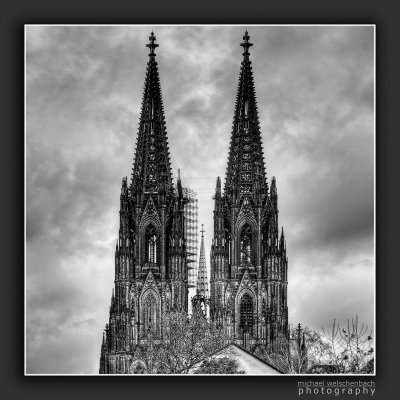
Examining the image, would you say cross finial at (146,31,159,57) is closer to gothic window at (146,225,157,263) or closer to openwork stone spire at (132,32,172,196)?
openwork stone spire at (132,32,172,196)

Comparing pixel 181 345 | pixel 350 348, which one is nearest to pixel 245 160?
pixel 181 345

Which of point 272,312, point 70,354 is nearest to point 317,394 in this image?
point 70,354

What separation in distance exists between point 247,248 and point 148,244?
2.74 meters

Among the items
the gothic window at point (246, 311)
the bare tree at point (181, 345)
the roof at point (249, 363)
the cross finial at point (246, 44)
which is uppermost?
the cross finial at point (246, 44)

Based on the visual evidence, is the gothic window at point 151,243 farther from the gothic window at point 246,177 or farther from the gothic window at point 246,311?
the gothic window at point 246,177

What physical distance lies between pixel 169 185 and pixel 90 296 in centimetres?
1388

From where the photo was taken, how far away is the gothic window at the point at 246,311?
39531 mm

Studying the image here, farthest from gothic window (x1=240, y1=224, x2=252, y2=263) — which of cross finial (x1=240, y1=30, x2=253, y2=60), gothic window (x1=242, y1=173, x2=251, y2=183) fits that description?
cross finial (x1=240, y1=30, x2=253, y2=60)

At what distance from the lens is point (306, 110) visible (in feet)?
85.2

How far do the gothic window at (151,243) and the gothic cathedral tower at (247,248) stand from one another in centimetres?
164

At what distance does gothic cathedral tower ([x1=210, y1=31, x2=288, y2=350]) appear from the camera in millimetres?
38844

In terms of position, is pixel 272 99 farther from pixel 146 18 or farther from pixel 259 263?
pixel 259 263

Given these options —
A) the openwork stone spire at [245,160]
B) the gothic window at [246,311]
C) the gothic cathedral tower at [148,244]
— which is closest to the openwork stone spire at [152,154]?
the gothic cathedral tower at [148,244]

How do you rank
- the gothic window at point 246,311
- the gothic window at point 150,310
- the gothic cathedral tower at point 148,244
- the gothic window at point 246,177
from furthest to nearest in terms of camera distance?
1. the gothic window at point 246,177
2. the gothic window at point 246,311
3. the gothic window at point 150,310
4. the gothic cathedral tower at point 148,244
